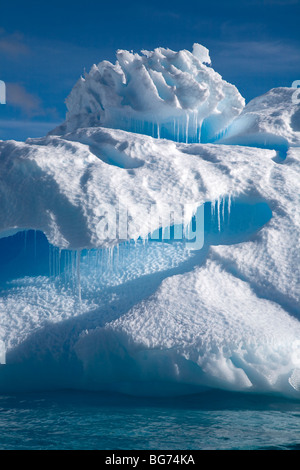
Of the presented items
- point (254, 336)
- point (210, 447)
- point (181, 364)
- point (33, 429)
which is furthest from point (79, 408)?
point (254, 336)

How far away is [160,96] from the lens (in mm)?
10086

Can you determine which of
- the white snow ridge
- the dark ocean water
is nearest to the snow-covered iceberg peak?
the white snow ridge

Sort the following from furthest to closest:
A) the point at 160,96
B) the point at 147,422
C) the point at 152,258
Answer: the point at 160,96 → the point at 152,258 → the point at 147,422

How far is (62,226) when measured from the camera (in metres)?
7.36

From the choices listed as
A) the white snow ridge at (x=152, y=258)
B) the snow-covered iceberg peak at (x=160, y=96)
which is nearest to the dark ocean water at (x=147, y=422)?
the white snow ridge at (x=152, y=258)

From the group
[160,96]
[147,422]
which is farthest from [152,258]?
[160,96]

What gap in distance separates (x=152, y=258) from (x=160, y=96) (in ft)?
13.2

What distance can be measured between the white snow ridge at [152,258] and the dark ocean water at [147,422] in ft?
0.88

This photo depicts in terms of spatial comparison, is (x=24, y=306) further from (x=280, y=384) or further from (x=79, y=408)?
(x=280, y=384)

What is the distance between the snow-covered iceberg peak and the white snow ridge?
0.06 metres

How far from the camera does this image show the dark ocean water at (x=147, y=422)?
4.81 m

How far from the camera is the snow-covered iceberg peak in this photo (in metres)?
9.91

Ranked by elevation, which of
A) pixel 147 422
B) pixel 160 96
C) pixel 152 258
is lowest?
pixel 147 422

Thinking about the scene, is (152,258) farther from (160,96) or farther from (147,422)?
(160,96)
